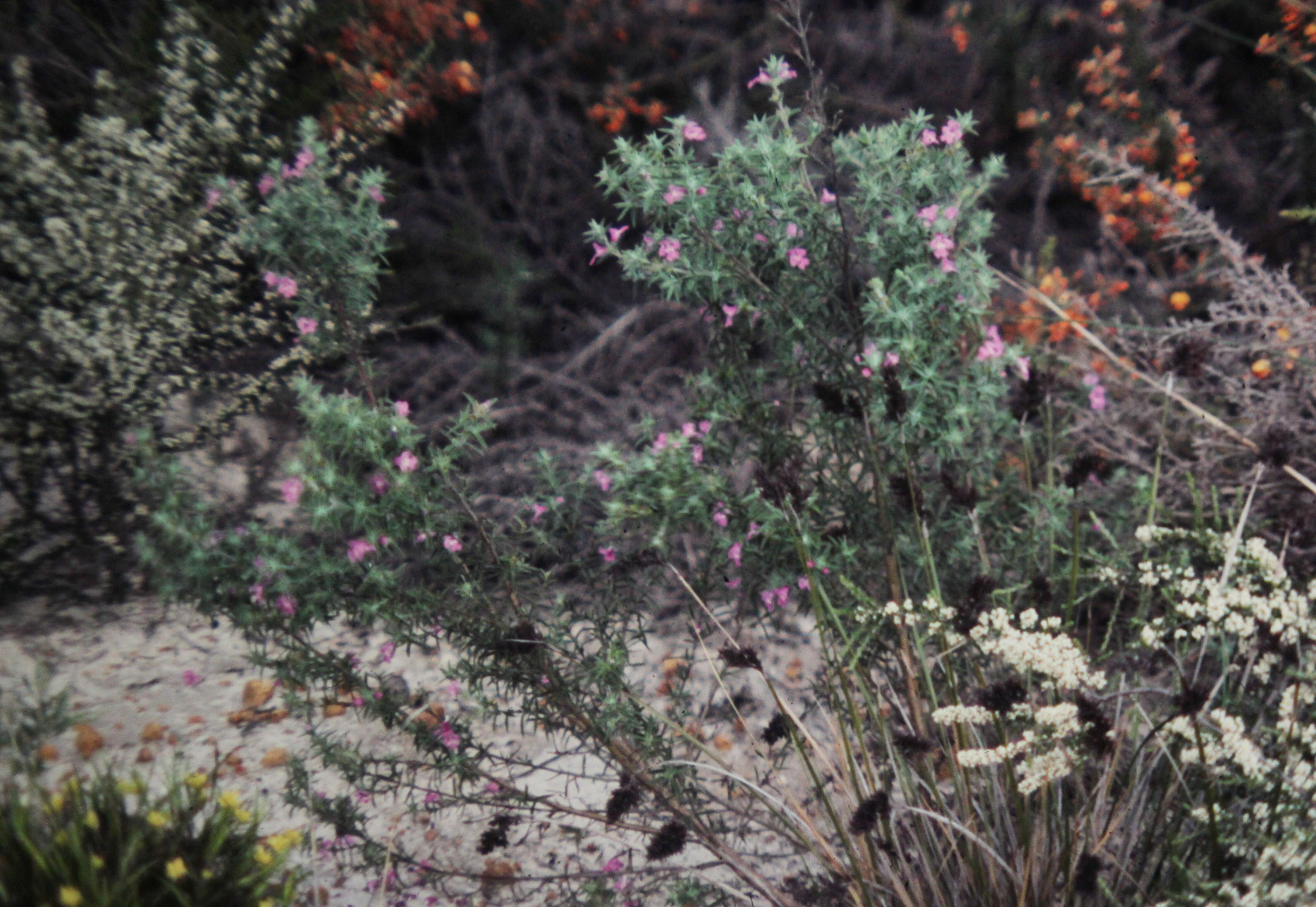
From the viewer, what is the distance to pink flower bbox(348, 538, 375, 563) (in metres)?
1.63

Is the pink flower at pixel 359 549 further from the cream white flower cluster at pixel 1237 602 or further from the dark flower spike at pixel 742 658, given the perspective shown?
the cream white flower cluster at pixel 1237 602

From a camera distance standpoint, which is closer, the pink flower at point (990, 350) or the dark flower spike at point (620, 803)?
the dark flower spike at point (620, 803)

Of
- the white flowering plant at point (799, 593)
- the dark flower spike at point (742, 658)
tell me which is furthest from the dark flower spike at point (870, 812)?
the dark flower spike at point (742, 658)

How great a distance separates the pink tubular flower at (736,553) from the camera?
2000 millimetres

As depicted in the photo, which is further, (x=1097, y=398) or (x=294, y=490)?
(x=1097, y=398)

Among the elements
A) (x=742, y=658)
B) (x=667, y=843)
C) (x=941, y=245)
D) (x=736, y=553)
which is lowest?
(x=667, y=843)

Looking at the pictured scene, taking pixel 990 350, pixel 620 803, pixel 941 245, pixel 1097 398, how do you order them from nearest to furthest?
pixel 620 803, pixel 941 245, pixel 990 350, pixel 1097 398

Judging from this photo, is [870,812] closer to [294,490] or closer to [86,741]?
[294,490]

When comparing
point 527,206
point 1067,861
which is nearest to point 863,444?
point 1067,861

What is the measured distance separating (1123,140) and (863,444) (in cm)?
253

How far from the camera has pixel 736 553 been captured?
6.59 feet

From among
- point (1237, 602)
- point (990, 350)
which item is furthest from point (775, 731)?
point (990, 350)

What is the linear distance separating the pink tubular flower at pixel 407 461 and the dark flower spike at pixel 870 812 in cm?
92

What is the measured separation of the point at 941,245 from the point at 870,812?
1.06 metres
